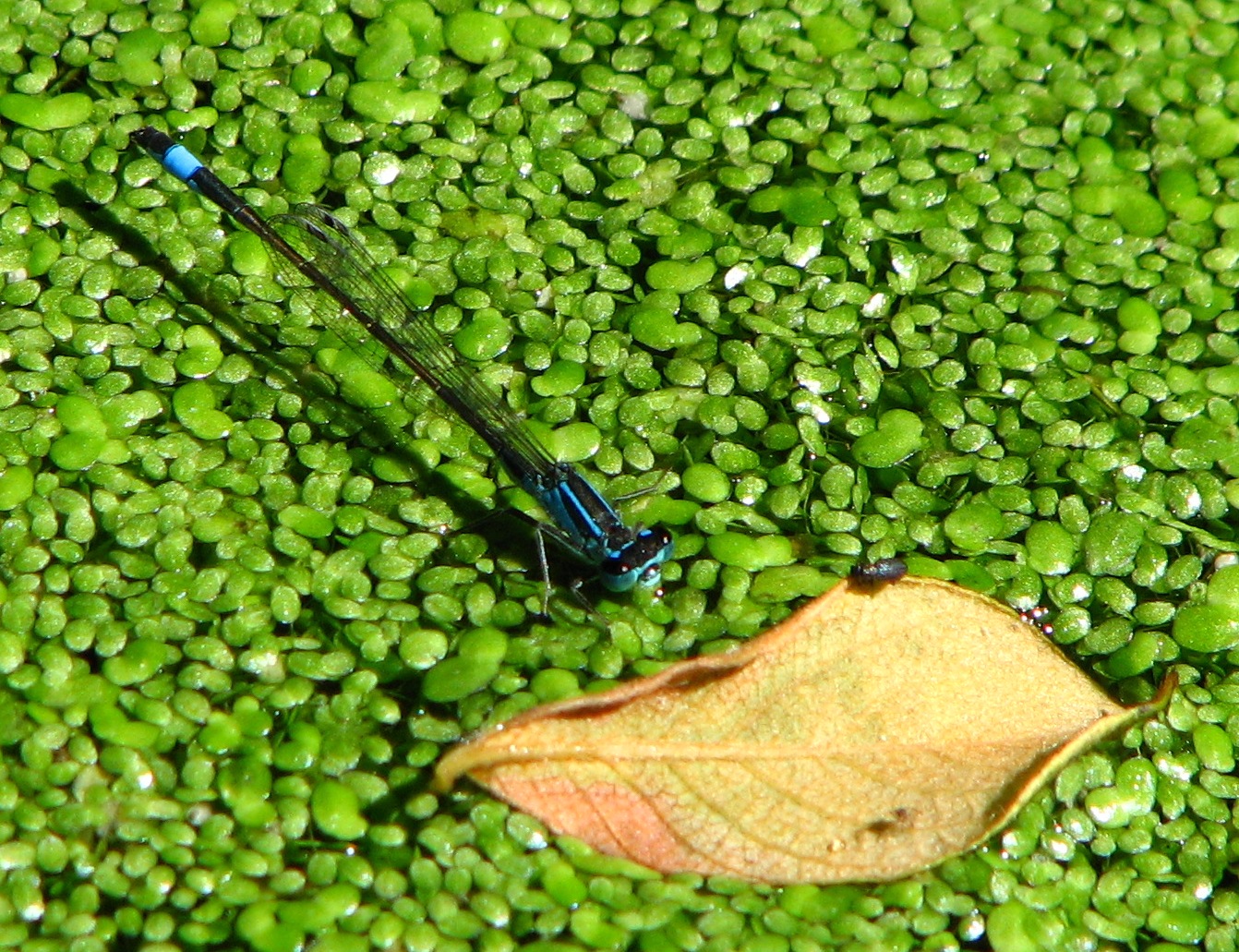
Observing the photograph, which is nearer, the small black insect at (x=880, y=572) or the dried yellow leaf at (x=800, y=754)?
the dried yellow leaf at (x=800, y=754)

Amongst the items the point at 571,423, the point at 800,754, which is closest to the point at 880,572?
the point at 800,754

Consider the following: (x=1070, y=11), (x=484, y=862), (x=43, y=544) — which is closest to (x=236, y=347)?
(x=43, y=544)

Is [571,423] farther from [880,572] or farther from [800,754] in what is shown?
[800,754]

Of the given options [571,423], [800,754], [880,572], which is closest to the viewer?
[800,754]

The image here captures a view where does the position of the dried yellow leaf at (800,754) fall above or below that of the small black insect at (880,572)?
below

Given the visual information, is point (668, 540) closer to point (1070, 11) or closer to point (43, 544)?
point (43, 544)
